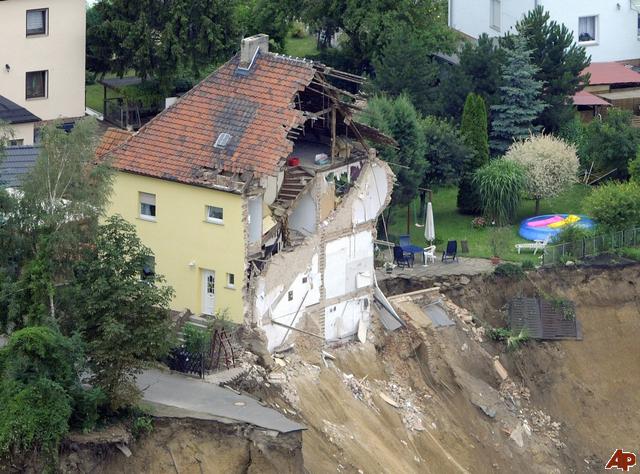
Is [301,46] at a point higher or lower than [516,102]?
higher

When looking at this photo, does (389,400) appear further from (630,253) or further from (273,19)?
(273,19)

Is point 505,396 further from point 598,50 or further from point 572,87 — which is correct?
point 598,50

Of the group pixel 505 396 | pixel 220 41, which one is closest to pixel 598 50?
pixel 220 41

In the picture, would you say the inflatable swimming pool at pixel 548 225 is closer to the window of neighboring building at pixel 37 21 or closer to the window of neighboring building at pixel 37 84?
the window of neighboring building at pixel 37 84

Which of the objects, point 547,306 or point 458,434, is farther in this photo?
point 547,306

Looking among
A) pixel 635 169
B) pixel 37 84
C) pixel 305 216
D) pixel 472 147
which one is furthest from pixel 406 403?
pixel 37 84

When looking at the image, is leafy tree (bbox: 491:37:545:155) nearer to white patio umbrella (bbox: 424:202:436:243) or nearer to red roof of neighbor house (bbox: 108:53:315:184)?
white patio umbrella (bbox: 424:202:436:243)

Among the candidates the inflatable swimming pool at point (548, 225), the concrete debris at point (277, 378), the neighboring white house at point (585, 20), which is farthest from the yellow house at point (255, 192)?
the neighboring white house at point (585, 20)
